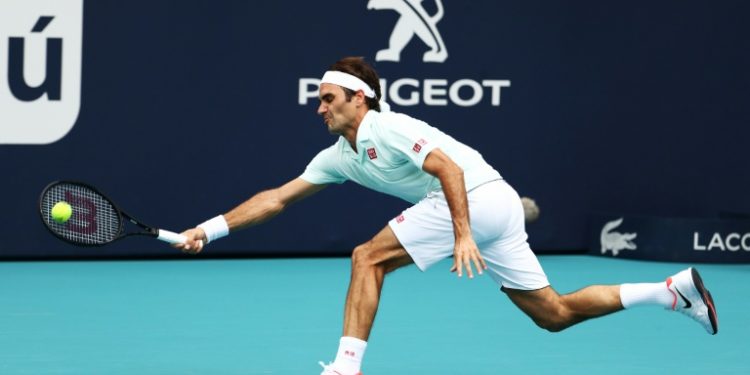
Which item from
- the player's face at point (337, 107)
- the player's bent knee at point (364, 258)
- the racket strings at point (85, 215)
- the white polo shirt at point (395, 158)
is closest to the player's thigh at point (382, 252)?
the player's bent knee at point (364, 258)

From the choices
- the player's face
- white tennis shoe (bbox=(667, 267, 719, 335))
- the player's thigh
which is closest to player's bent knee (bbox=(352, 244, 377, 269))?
the player's thigh

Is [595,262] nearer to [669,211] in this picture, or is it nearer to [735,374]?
[669,211]

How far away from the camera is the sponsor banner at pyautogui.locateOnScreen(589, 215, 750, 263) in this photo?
9.84m

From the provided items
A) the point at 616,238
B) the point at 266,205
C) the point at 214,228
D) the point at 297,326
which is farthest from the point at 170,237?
the point at 616,238

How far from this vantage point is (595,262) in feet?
32.7

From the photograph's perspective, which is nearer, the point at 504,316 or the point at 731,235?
the point at 504,316

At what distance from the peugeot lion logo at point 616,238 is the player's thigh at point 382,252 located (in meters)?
4.87

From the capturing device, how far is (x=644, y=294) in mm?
5758

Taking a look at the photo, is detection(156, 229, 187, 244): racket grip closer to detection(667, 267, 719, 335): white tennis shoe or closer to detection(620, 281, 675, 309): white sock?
detection(620, 281, 675, 309): white sock

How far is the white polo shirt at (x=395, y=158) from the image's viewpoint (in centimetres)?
534

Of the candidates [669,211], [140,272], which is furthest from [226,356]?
[669,211]

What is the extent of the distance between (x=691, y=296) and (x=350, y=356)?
4.98ft

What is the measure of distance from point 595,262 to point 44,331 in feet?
14.6

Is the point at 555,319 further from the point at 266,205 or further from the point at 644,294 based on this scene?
the point at 266,205
